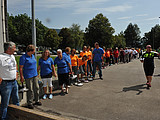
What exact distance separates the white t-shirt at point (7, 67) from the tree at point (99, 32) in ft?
120

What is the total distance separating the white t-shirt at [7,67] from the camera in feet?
11.4

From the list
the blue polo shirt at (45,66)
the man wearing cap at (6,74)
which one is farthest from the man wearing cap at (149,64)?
the man wearing cap at (6,74)

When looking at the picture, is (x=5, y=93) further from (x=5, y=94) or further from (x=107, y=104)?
(x=107, y=104)

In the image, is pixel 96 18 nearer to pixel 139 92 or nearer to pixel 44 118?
pixel 139 92

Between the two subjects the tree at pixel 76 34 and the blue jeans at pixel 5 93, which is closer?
the blue jeans at pixel 5 93

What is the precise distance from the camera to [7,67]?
353 centimetres

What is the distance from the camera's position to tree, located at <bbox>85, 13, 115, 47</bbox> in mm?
39906

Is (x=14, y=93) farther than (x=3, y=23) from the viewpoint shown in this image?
No

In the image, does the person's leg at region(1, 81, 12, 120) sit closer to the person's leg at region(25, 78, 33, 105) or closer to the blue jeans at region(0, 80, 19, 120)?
the blue jeans at region(0, 80, 19, 120)

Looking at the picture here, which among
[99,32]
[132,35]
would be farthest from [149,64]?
[132,35]

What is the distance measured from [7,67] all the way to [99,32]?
3825cm

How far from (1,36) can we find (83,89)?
3.72m

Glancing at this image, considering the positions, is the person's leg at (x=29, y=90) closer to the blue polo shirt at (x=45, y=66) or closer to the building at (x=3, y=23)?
the blue polo shirt at (x=45, y=66)

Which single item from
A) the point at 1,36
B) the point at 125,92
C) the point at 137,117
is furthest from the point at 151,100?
the point at 1,36
